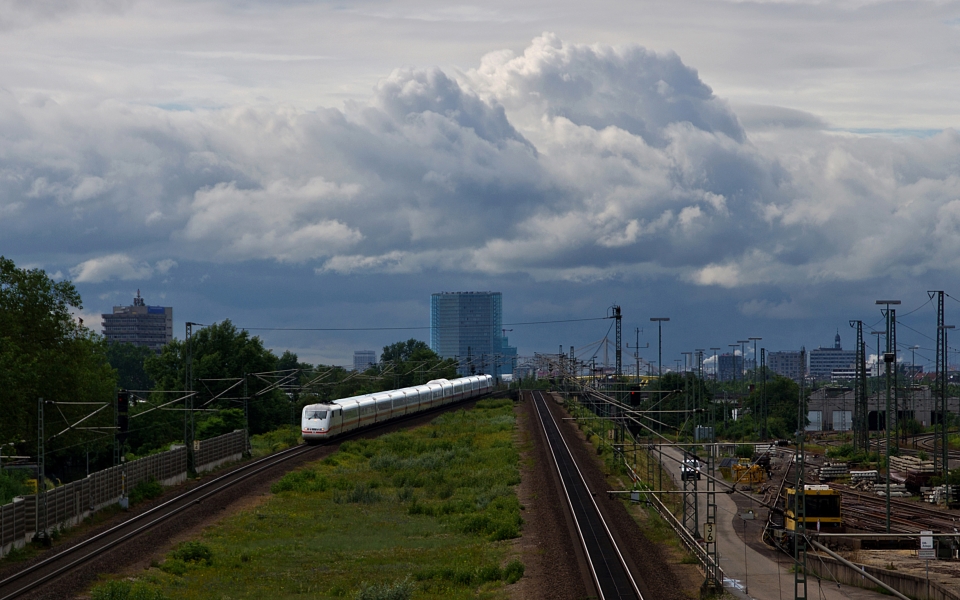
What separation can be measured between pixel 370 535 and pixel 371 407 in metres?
48.2

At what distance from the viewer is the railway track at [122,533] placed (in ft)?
113

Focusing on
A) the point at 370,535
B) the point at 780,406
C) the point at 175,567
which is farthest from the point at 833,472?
the point at 780,406

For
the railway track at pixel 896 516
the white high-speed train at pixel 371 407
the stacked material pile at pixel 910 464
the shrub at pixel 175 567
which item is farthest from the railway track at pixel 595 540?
the stacked material pile at pixel 910 464

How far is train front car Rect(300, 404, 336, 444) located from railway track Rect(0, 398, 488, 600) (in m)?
5.00

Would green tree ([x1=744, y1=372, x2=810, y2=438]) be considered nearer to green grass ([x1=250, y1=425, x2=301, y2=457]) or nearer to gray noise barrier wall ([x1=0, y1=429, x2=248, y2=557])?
green grass ([x1=250, y1=425, x2=301, y2=457])

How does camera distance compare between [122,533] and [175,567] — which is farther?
[122,533]

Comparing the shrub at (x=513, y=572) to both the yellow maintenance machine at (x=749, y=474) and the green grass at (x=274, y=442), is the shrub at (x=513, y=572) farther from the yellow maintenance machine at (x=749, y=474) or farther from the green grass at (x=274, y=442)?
the green grass at (x=274, y=442)

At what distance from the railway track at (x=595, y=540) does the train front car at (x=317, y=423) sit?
19.1 metres

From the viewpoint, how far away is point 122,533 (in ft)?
145

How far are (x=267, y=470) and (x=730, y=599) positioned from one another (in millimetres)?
40277

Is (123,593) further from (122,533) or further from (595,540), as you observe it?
(595,540)

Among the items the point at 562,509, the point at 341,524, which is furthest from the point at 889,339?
the point at 341,524

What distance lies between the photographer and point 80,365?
71.9 meters

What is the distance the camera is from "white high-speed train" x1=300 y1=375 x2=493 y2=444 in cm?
8300
